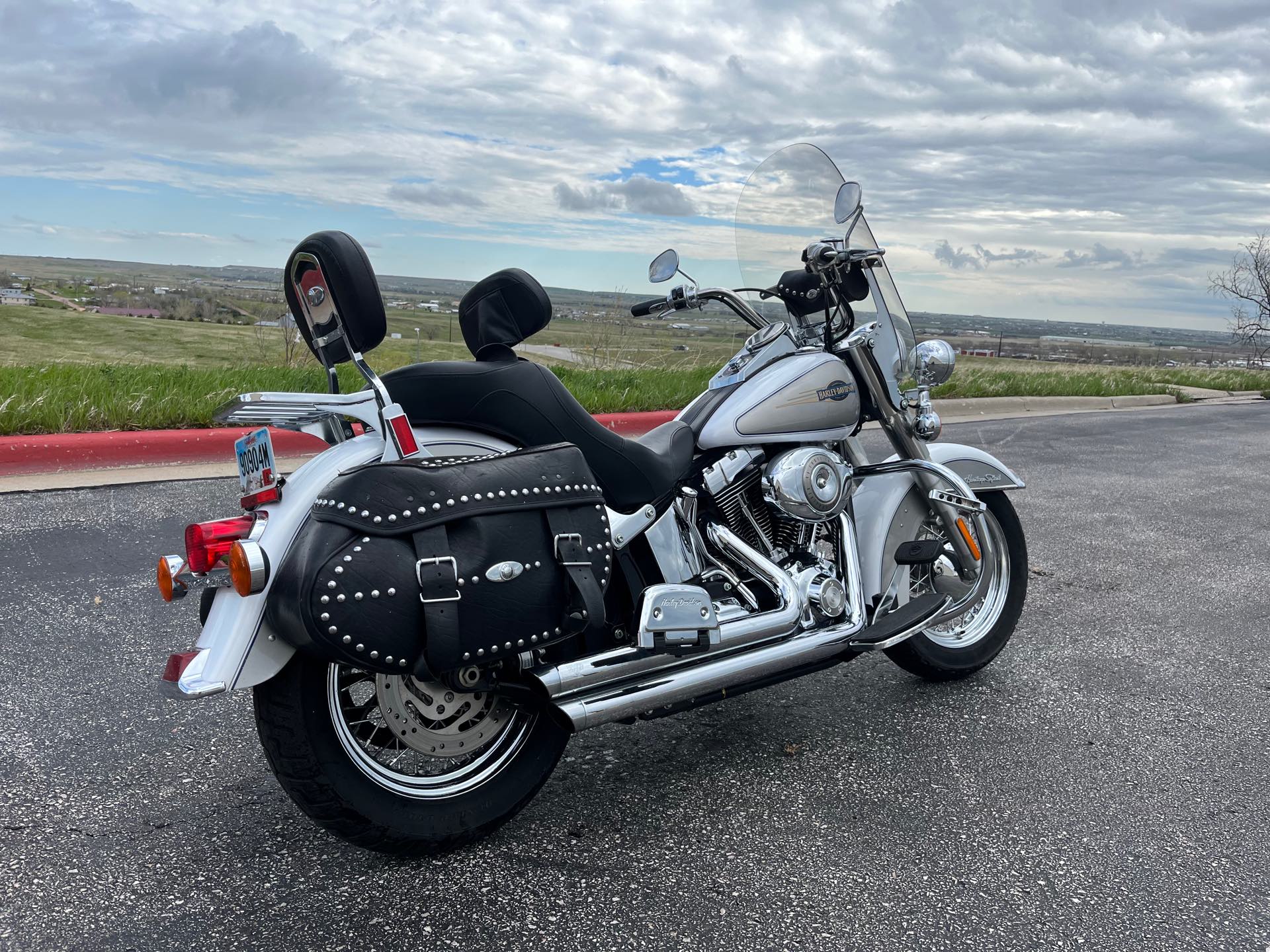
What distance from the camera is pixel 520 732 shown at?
2617mm

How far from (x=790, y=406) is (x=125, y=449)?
480 centimetres

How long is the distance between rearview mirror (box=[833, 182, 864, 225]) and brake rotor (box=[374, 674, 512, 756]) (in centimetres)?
191

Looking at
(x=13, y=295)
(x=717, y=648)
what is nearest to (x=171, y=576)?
(x=717, y=648)

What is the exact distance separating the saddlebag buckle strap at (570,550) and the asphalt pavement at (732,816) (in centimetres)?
76

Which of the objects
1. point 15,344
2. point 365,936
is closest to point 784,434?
point 365,936

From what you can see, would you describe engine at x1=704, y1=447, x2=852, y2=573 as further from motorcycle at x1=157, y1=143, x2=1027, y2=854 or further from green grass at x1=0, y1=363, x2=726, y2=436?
green grass at x1=0, y1=363, x2=726, y2=436

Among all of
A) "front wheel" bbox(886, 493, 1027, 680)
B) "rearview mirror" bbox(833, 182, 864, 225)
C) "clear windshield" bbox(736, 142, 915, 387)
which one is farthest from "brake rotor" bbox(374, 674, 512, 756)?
"rearview mirror" bbox(833, 182, 864, 225)

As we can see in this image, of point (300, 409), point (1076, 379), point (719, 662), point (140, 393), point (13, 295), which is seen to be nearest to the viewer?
point (300, 409)

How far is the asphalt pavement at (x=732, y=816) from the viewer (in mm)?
2305

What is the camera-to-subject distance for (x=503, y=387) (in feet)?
8.30

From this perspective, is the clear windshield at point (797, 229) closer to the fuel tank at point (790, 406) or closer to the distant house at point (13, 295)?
the fuel tank at point (790, 406)

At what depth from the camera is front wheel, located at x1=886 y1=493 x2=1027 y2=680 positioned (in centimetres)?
361

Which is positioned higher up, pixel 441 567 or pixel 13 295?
pixel 13 295

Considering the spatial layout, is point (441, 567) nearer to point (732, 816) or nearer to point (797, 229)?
point (732, 816)
